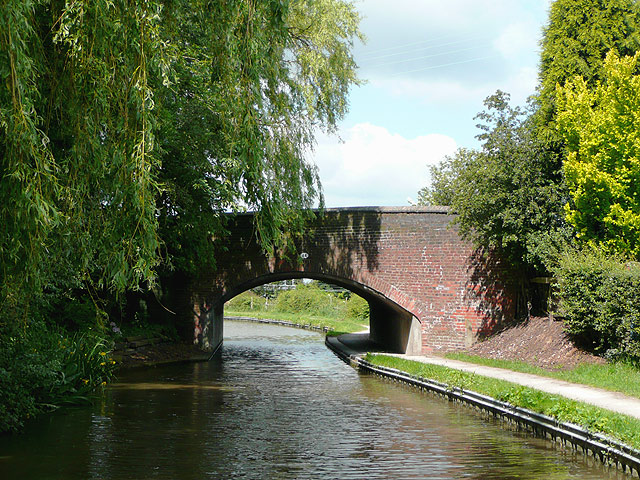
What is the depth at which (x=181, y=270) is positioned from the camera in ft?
71.3

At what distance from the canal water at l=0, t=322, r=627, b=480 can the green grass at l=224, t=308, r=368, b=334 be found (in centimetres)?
1833

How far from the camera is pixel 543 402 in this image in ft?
34.5

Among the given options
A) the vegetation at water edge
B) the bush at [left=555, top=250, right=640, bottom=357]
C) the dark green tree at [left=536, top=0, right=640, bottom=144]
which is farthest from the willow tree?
the vegetation at water edge

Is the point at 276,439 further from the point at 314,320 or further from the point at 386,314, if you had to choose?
the point at 314,320

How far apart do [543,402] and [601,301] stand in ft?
16.4

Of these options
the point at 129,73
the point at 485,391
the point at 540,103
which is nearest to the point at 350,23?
the point at 540,103

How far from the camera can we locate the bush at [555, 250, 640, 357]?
14.0 m

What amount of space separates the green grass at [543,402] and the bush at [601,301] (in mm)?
2872

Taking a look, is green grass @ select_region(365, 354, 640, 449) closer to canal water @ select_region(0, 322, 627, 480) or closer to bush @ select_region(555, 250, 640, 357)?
canal water @ select_region(0, 322, 627, 480)

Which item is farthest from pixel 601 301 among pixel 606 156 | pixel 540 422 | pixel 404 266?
pixel 404 266

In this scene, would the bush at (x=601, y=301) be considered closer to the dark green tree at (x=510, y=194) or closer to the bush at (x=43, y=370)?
the dark green tree at (x=510, y=194)

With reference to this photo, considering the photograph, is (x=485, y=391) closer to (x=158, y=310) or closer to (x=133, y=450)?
(x=133, y=450)

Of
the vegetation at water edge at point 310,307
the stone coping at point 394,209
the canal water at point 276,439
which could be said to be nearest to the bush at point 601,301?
the canal water at point 276,439

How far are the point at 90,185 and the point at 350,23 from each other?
14.2m
